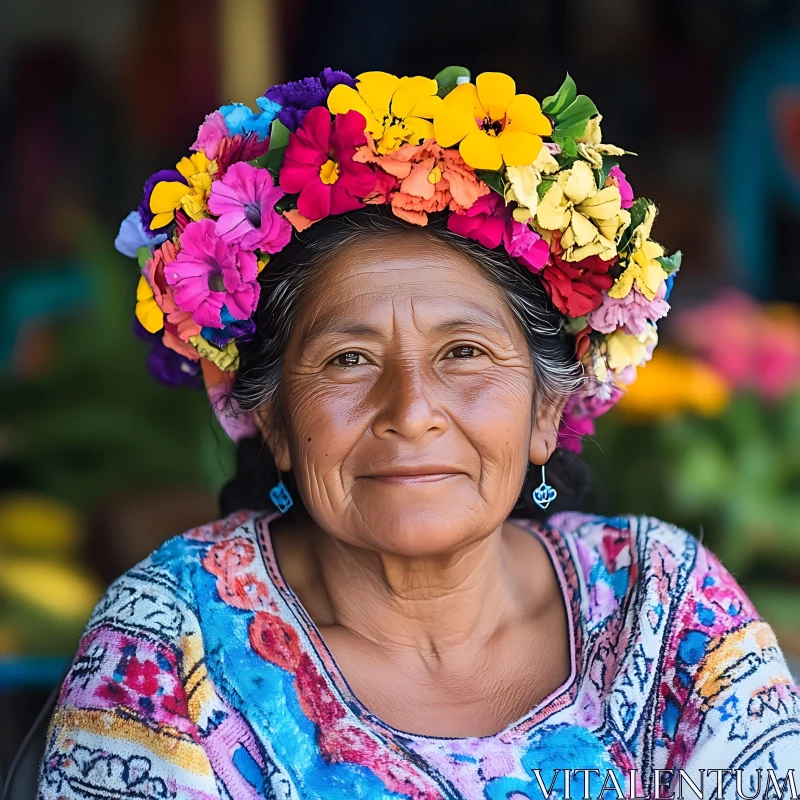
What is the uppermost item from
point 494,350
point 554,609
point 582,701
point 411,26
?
point 411,26

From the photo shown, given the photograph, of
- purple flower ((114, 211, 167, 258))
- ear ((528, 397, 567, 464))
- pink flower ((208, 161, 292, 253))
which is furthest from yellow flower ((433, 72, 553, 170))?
purple flower ((114, 211, 167, 258))

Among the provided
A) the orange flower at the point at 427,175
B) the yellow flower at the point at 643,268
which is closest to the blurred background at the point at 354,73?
the yellow flower at the point at 643,268

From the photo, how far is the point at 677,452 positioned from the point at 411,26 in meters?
3.34

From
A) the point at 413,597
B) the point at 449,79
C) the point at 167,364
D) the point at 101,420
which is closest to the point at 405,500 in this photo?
the point at 413,597

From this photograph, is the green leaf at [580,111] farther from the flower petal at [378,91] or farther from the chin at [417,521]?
the chin at [417,521]

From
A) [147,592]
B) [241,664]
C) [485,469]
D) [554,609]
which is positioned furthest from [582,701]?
[147,592]

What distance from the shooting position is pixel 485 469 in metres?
2.22

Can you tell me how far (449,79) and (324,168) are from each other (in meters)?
0.46

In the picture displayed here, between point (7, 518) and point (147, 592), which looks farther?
point (7, 518)

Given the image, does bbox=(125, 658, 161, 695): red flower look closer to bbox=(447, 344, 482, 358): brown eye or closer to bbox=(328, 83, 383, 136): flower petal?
bbox=(447, 344, 482, 358): brown eye

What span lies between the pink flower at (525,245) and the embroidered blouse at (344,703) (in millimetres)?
734

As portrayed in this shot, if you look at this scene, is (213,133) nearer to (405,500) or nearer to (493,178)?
(493,178)

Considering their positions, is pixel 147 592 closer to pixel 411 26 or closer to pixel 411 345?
pixel 411 345

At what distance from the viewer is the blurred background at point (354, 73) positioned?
4.69 metres
